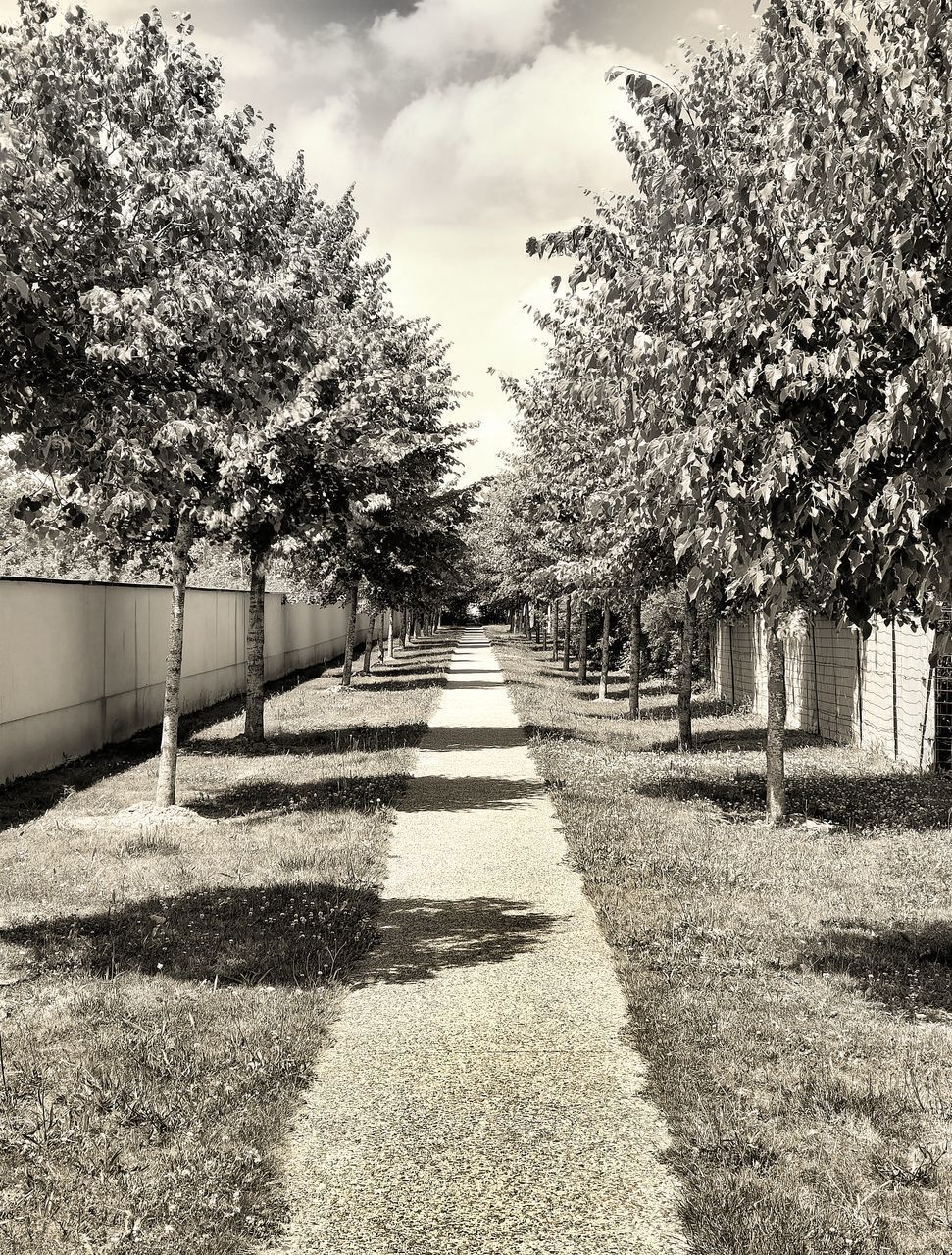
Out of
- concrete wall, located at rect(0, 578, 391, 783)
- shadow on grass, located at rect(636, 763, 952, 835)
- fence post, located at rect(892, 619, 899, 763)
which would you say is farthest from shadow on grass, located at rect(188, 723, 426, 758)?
fence post, located at rect(892, 619, 899, 763)

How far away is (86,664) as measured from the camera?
1542 cm

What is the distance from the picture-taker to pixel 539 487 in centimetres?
2114

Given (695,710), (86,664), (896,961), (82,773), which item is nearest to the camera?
(896,961)

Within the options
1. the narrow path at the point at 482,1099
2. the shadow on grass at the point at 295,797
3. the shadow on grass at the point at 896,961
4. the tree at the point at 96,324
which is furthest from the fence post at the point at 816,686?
the tree at the point at 96,324

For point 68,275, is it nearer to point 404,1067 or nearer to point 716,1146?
point 404,1067

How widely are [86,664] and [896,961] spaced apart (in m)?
12.3

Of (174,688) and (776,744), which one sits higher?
(174,688)

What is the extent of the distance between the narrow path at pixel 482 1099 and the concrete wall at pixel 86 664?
7.13 meters

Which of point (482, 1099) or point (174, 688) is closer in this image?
point (482, 1099)

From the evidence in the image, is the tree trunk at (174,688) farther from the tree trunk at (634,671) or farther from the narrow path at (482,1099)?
the tree trunk at (634,671)

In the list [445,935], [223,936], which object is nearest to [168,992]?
[223,936]

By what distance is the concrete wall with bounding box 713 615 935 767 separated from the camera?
505 inches

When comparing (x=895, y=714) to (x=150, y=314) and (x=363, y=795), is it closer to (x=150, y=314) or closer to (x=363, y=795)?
(x=363, y=795)

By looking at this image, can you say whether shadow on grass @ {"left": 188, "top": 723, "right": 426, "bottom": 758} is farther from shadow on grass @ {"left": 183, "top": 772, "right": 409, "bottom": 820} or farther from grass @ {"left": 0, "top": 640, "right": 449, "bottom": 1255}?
grass @ {"left": 0, "top": 640, "right": 449, "bottom": 1255}
